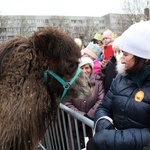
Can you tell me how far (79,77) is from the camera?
7.86 ft

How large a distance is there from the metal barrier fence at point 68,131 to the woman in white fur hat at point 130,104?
67 centimetres

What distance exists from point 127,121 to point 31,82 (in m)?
0.74

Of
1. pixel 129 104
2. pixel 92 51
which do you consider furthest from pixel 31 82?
pixel 92 51

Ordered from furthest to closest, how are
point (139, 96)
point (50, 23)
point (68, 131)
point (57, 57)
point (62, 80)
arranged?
point (50, 23) → point (68, 131) → point (62, 80) → point (57, 57) → point (139, 96)

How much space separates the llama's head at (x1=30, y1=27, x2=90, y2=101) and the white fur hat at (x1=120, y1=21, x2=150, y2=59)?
0.44 meters

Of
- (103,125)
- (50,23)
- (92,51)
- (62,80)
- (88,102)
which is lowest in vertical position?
(88,102)

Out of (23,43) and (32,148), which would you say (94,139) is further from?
(23,43)

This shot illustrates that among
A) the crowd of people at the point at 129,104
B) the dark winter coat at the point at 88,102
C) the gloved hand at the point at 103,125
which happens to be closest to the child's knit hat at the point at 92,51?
the dark winter coat at the point at 88,102

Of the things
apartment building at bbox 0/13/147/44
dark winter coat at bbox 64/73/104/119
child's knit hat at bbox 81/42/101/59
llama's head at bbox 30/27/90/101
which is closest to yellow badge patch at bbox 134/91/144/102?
llama's head at bbox 30/27/90/101

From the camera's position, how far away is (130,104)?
1862mm

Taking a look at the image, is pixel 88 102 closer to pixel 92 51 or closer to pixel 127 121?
pixel 92 51

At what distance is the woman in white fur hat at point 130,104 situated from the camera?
179 centimetres

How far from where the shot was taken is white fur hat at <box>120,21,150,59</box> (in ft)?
6.33

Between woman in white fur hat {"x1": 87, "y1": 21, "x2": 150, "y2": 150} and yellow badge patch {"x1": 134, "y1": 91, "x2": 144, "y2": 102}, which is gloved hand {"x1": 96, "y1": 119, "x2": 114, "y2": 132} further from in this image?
yellow badge patch {"x1": 134, "y1": 91, "x2": 144, "y2": 102}
